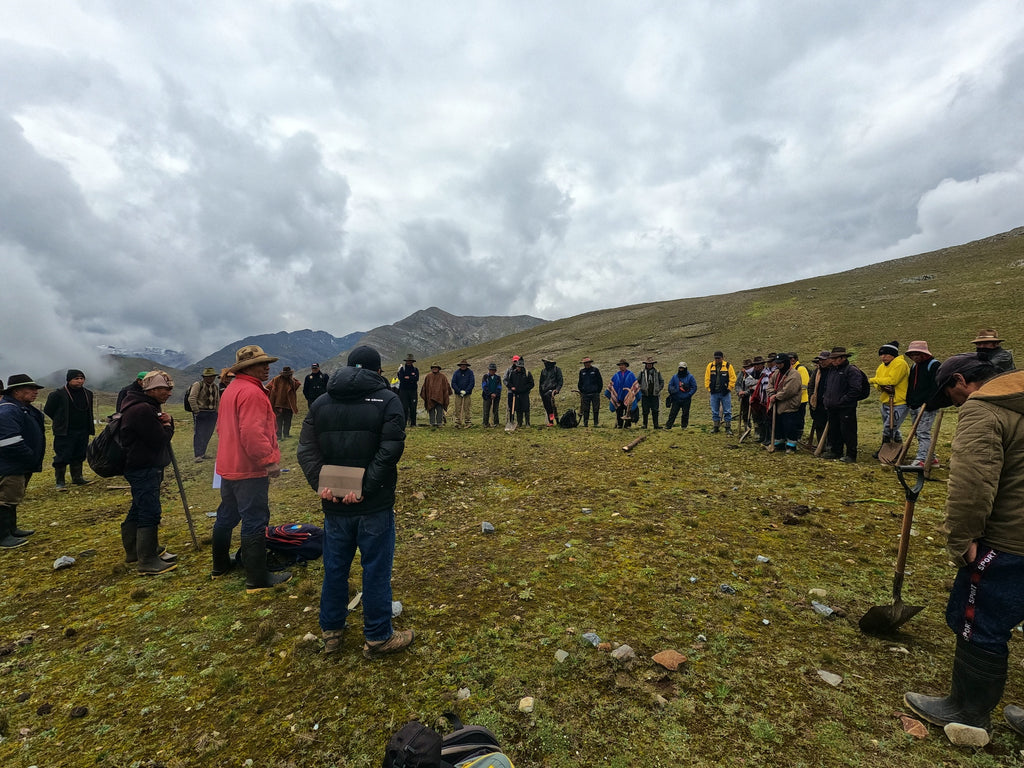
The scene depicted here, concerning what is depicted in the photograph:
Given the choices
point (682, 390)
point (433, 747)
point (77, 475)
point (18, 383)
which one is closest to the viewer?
point (433, 747)

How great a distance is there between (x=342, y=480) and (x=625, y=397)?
14.5 metres

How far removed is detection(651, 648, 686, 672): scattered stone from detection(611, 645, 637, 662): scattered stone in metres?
0.20

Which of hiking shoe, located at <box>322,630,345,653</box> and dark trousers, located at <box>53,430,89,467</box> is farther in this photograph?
dark trousers, located at <box>53,430,89,467</box>

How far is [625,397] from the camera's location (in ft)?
56.6

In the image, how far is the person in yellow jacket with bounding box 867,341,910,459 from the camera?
1113 cm

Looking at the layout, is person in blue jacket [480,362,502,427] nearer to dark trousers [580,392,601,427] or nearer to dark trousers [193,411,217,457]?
dark trousers [580,392,601,427]

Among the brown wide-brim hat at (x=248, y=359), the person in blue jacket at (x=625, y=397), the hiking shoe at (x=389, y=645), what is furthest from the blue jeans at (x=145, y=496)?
the person in blue jacket at (x=625, y=397)

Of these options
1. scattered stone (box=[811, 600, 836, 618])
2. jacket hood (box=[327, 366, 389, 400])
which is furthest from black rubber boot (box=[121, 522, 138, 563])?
scattered stone (box=[811, 600, 836, 618])

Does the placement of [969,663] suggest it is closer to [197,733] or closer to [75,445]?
[197,733]

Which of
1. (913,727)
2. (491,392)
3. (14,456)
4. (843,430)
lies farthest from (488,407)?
(913,727)

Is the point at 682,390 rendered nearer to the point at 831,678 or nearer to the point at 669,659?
the point at 831,678

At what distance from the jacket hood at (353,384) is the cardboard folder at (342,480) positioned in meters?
0.72

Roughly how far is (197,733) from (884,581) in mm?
7450

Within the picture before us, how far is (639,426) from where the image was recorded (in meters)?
18.1
